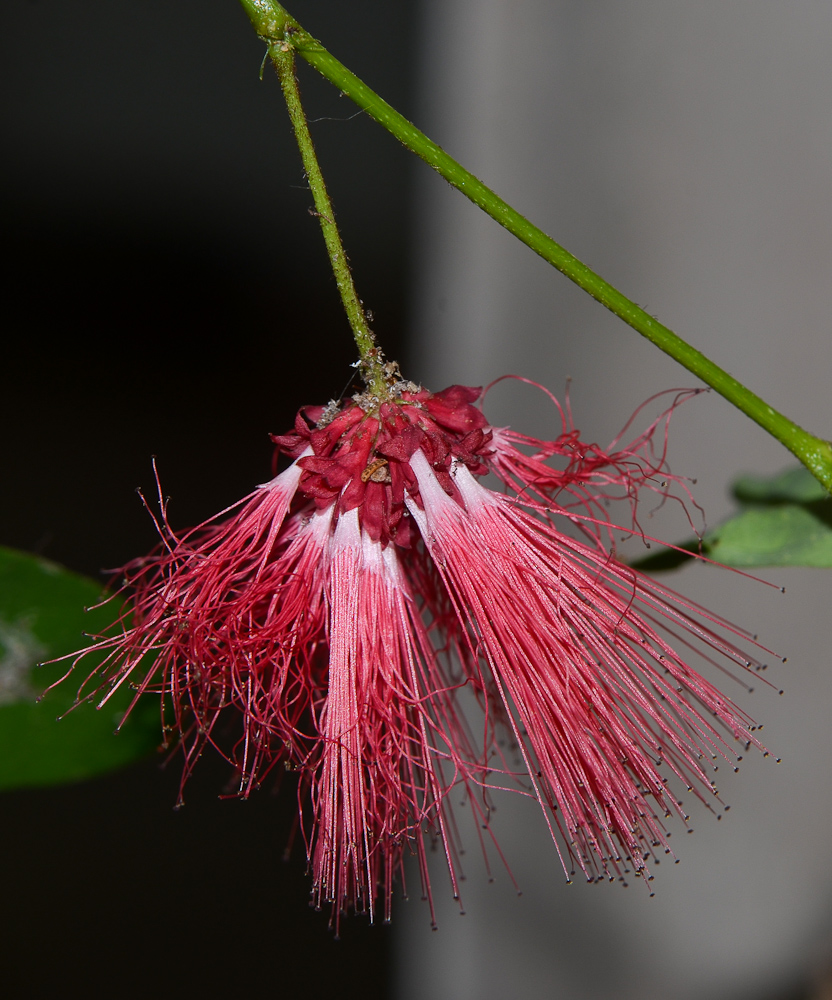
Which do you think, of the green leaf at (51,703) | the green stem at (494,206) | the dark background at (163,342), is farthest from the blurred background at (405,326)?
the green stem at (494,206)

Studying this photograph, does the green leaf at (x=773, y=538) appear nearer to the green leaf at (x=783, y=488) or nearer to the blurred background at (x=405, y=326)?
the green leaf at (x=783, y=488)

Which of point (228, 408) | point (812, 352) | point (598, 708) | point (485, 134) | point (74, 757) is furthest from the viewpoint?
point (485, 134)

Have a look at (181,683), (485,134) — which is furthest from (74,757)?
(485,134)

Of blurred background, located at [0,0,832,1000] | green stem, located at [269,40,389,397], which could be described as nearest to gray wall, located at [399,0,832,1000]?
blurred background, located at [0,0,832,1000]

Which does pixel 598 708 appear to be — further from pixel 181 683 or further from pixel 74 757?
pixel 74 757

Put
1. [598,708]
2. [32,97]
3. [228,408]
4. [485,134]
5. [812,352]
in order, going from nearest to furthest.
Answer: [598,708] < [32,97] < [228,408] < [812,352] < [485,134]

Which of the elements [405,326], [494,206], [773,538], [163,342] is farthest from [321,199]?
[405,326]

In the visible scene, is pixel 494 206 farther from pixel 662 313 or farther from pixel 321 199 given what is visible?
pixel 662 313
